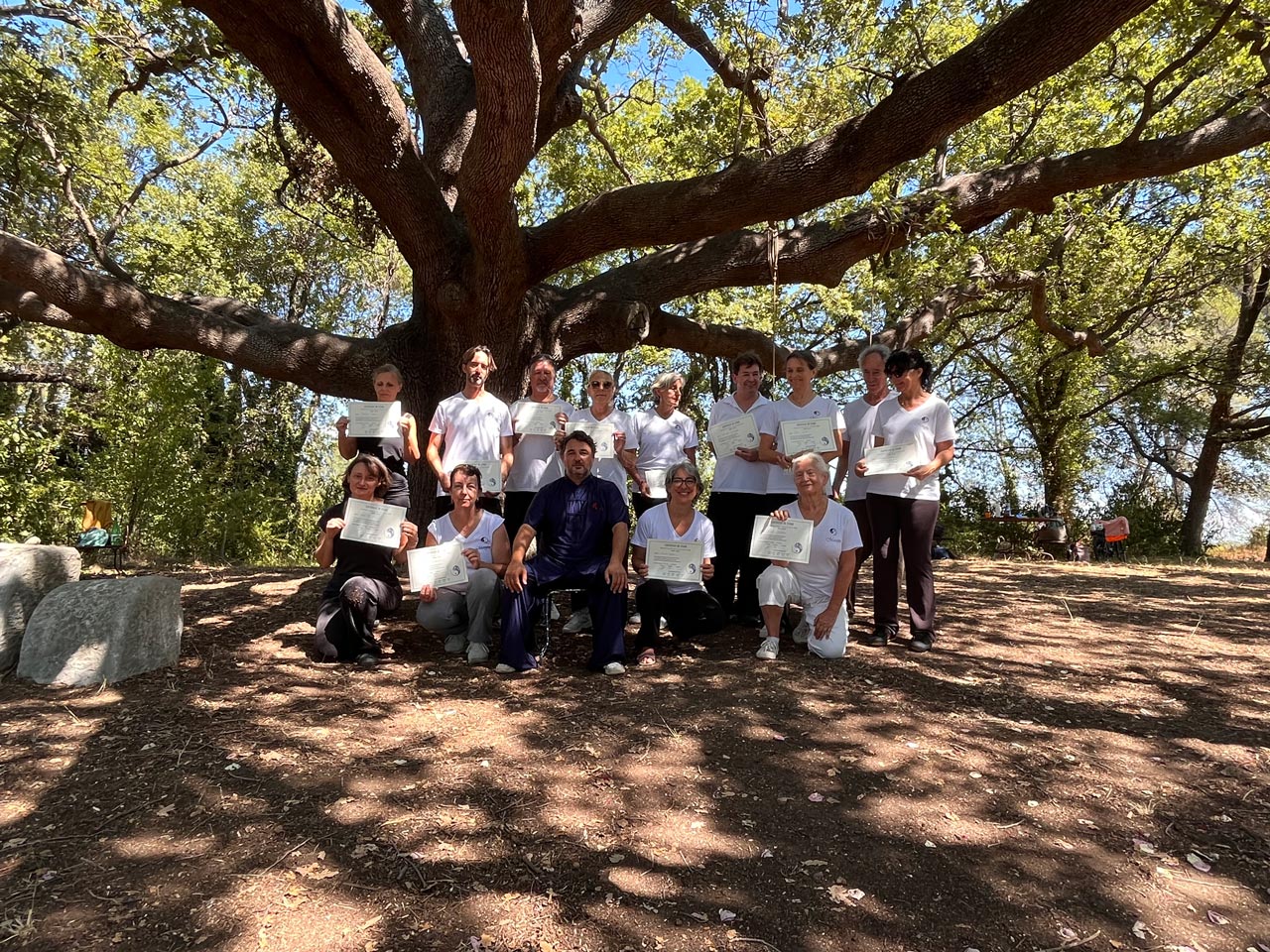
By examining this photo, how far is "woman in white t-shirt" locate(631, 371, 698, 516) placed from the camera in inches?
205

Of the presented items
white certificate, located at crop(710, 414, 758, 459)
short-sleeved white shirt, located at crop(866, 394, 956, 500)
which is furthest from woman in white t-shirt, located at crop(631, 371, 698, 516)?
short-sleeved white shirt, located at crop(866, 394, 956, 500)

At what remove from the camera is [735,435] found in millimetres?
5059

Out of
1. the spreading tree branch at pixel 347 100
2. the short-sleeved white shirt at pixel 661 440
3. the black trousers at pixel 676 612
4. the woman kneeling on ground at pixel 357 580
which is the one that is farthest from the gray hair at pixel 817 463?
the spreading tree branch at pixel 347 100

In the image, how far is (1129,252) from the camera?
11.2 metres

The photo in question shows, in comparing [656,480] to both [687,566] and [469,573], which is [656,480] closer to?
[687,566]

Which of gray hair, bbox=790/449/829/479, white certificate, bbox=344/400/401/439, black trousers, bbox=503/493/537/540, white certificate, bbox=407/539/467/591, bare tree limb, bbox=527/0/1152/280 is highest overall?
bare tree limb, bbox=527/0/1152/280

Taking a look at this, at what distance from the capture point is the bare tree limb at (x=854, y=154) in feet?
13.0

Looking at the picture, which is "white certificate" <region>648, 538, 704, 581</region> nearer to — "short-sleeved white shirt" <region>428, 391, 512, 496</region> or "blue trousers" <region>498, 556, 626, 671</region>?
"blue trousers" <region>498, 556, 626, 671</region>

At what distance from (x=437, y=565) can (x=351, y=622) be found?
661mm

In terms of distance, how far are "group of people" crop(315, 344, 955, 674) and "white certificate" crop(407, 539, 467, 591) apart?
82 millimetres

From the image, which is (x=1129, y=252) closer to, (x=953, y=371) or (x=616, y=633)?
(x=953, y=371)

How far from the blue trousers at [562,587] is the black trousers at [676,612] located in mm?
257

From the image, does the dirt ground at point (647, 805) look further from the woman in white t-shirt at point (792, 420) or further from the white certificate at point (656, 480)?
the white certificate at point (656, 480)

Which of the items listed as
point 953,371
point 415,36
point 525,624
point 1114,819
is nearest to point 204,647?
point 525,624
